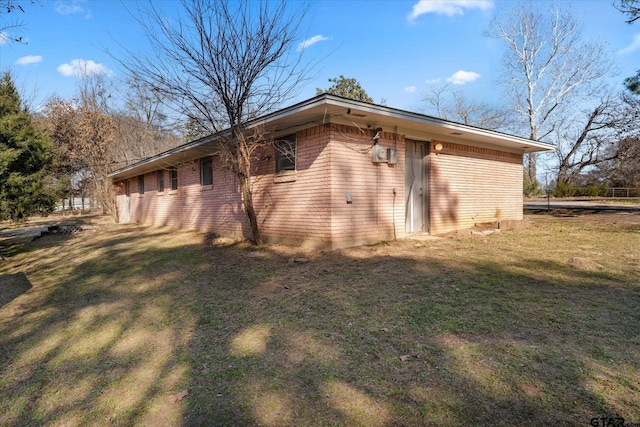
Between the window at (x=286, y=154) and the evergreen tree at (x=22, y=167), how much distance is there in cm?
588

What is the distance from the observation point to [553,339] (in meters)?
2.85

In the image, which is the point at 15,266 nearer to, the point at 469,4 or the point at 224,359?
the point at 224,359

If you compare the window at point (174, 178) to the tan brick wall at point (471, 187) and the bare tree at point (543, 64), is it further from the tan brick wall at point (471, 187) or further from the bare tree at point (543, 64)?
the bare tree at point (543, 64)

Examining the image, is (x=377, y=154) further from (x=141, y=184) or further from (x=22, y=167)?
(x=141, y=184)

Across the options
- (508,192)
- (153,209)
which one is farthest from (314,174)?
(153,209)

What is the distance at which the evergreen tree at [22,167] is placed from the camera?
7.86 meters

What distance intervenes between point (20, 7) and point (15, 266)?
5478mm

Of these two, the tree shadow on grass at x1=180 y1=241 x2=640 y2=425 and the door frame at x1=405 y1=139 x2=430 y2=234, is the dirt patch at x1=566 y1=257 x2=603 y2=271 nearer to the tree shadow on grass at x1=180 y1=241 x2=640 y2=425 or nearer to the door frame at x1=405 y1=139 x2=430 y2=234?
the tree shadow on grass at x1=180 y1=241 x2=640 y2=425

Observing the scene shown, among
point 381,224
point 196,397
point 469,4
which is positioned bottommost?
point 196,397

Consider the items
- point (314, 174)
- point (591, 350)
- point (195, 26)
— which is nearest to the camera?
point (591, 350)

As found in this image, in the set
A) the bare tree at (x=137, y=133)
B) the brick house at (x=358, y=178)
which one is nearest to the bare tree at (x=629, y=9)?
the brick house at (x=358, y=178)

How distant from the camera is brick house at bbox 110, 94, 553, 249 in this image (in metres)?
6.98

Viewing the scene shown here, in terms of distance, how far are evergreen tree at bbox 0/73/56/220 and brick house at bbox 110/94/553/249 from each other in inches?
127

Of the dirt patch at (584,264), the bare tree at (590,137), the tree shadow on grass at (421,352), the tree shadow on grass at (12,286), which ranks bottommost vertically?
the tree shadow on grass at (12,286)
